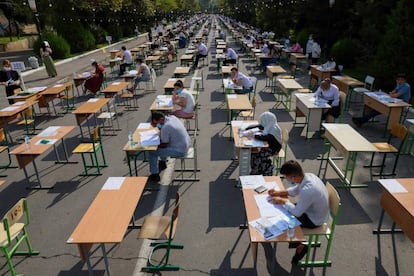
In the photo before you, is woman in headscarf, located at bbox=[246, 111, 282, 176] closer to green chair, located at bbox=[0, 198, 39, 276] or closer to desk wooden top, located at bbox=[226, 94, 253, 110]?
desk wooden top, located at bbox=[226, 94, 253, 110]

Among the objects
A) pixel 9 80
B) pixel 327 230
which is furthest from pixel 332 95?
pixel 9 80

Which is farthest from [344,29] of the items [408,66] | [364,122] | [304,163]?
[304,163]

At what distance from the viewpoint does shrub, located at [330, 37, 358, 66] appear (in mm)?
17672

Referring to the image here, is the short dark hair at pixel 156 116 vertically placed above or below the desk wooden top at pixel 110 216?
above

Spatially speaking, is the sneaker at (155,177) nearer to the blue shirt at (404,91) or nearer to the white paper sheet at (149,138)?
the white paper sheet at (149,138)

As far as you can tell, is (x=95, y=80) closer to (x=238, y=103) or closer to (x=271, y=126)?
(x=238, y=103)

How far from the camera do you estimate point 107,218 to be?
4004 mm

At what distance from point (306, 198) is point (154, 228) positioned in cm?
226

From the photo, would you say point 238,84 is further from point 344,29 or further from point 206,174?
point 344,29

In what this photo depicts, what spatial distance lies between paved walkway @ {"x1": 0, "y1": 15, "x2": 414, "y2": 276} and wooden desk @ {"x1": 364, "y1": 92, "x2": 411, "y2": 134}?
27.1 inches

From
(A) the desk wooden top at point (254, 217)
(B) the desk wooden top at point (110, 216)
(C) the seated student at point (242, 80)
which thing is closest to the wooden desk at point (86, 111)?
(B) the desk wooden top at point (110, 216)

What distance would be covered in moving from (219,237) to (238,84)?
6829 millimetres

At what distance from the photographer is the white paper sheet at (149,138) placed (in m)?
6.28

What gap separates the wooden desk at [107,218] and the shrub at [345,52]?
664 inches
